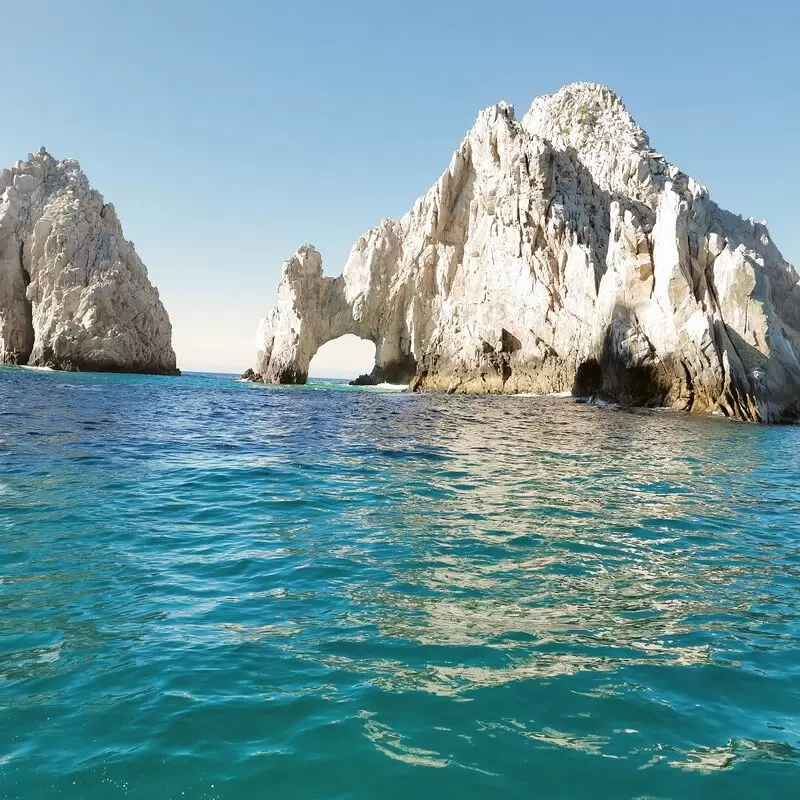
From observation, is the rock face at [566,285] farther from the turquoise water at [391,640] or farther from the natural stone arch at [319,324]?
the turquoise water at [391,640]

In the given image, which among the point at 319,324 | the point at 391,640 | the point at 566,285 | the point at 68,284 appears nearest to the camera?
the point at 391,640

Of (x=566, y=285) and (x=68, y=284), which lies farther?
(x=68, y=284)

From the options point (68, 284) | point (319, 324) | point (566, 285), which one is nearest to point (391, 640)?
point (566, 285)

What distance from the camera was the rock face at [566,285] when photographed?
122ft

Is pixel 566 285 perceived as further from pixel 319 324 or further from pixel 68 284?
pixel 68 284

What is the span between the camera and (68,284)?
8962 centimetres

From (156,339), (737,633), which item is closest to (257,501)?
(737,633)

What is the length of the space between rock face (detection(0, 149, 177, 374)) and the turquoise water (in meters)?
86.6

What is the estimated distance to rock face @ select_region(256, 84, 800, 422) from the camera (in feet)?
122

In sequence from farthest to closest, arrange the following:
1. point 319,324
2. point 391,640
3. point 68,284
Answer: point 68,284 < point 319,324 < point 391,640

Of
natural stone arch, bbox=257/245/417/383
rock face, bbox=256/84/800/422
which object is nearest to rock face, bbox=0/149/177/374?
natural stone arch, bbox=257/245/417/383

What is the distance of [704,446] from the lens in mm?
20547

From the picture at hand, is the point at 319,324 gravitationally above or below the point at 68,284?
below

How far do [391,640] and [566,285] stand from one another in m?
58.4
